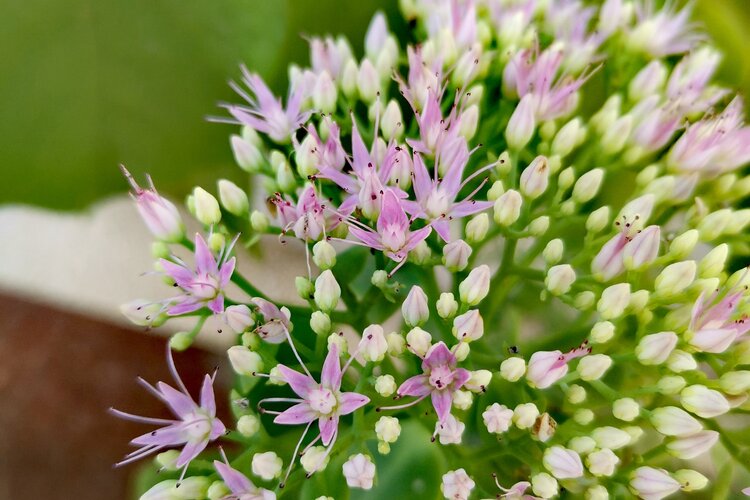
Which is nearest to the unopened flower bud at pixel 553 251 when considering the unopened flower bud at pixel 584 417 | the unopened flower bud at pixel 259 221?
the unopened flower bud at pixel 584 417

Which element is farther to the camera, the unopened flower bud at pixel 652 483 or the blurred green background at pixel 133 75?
the blurred green background at pixel 133 75

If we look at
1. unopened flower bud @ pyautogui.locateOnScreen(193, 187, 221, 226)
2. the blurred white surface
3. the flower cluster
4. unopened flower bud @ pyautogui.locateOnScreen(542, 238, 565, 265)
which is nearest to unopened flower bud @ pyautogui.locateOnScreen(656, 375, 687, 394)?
the flower cluster

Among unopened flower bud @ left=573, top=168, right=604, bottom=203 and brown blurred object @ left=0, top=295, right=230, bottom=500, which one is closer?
unopened flower bud @ left=573, top=168, right=604, bottom=203

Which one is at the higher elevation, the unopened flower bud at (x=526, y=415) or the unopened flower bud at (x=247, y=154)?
the unopened flower bud at (x=247, y=154)

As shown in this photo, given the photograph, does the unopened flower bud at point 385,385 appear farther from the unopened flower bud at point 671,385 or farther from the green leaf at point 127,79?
the green leaf at point 127,79

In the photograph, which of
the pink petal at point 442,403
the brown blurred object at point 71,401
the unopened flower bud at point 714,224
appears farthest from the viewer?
the brown blurred object at point 71,401

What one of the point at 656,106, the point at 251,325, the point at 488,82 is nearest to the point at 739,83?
the point at 656,106

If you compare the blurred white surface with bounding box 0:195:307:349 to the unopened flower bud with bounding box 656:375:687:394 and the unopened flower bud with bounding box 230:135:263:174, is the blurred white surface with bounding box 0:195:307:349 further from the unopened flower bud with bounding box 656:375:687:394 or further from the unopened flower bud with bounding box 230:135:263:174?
the unopened flower bud with bounding box 656:375:687:394
